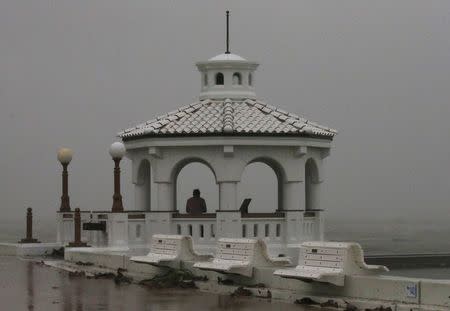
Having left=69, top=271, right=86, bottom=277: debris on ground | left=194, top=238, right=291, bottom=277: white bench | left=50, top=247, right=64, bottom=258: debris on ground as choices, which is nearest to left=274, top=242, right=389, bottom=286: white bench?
left=194, top=238, right=291, bottom=277: white bench

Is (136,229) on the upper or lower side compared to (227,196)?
lower

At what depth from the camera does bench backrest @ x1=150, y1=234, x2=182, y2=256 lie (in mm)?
25641

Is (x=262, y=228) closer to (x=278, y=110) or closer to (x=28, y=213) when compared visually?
(x=278, y=110)

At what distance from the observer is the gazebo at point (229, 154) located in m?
33.2

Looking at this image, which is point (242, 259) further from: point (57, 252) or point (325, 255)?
point (57, 252)

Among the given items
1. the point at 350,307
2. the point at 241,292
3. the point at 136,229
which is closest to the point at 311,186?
the point at 136,229

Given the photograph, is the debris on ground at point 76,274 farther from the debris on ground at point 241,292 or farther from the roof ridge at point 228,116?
the roof ridge at point 228,116

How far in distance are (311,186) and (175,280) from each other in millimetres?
12166

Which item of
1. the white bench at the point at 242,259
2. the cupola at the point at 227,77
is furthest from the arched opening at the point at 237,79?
the white bench at the point at 242,259

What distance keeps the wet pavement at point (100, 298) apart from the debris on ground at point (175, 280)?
278mm

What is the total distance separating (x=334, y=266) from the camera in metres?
20.4

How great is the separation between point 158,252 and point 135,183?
31.6ft

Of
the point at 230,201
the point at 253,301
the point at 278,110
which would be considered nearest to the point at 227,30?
the point at 278,110

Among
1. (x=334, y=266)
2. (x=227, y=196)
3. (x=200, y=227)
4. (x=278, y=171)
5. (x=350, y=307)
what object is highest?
(x=278, y=171)
